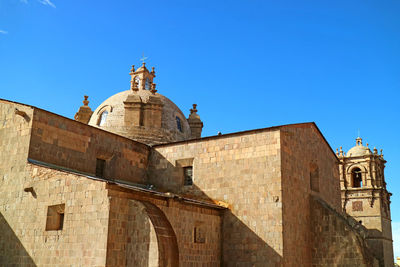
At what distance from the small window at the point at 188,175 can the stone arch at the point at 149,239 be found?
6181mm

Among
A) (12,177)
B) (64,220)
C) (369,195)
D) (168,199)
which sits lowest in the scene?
(64,220)

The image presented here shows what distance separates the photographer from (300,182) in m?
19.1

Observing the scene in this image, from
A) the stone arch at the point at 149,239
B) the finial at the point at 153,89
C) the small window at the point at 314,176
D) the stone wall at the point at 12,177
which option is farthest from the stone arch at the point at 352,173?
the stone wall at the point at 12,177

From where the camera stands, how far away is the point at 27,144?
55.0ft

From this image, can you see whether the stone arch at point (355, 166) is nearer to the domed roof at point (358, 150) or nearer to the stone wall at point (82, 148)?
the domed roof at point (358, 150)

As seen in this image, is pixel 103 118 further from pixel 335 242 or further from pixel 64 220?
pixel 335 242

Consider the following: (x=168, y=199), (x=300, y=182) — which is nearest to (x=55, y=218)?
(x=168, y=199)

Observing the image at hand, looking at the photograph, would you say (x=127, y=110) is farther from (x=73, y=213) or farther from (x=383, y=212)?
(x=383, y=212)

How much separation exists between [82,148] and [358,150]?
1187 inches

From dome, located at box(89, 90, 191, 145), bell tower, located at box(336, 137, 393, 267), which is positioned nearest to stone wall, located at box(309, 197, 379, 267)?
dome, located at box(89, 90, 191, 145)

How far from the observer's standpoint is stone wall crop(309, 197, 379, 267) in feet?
57.1

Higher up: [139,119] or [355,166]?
[355,166]

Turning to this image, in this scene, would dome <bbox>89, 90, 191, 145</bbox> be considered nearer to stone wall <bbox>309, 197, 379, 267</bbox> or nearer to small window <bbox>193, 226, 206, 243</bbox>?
small window <bbox>193, 226, 206, 243</bbox>

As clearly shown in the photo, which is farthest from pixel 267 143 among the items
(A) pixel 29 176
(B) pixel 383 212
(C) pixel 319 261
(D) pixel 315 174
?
(B) pixel 383 212
